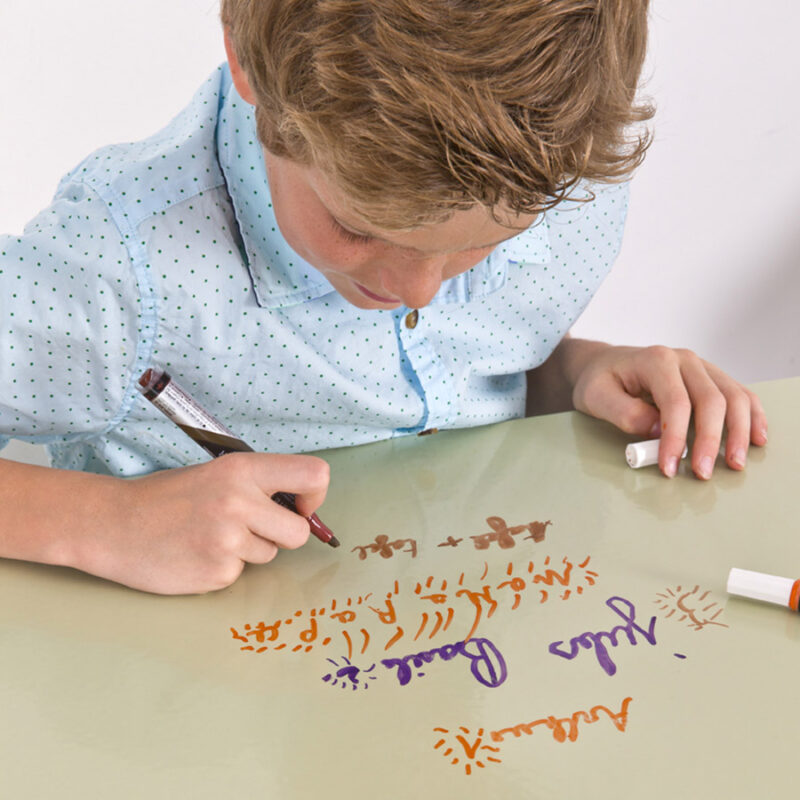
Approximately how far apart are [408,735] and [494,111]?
26 centimetres

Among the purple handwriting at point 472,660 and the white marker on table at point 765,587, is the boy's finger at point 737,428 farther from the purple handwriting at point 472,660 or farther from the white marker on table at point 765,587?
the purple handwriting at point 472,660

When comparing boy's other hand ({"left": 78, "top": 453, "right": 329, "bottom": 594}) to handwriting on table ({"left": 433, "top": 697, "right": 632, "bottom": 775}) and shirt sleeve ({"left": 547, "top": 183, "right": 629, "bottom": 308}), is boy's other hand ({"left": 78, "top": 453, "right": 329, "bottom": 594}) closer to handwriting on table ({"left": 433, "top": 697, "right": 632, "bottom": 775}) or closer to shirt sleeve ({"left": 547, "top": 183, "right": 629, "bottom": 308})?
handwriting on table ({"left": 433, "top": 697, "right": 632, "bottom": 775})

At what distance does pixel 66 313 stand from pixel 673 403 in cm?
39

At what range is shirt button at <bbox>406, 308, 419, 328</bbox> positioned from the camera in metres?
0.69

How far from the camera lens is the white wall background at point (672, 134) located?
1.07 metres

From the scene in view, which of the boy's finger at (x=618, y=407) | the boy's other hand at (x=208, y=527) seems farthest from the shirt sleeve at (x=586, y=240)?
the boy's other hand at (x=208, y=527)

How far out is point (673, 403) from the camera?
641 millimetres

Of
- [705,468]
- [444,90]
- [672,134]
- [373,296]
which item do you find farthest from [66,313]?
[672,134]

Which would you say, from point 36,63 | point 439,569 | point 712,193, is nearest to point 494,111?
point 439,569

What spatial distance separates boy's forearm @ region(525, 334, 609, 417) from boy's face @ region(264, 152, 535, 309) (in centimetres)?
28

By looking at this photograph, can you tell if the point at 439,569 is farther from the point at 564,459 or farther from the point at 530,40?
the point at 530,40

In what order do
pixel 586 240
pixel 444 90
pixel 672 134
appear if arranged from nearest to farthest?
1. pixel 444 90
2. pixel 586 240
3. pixel 672 134

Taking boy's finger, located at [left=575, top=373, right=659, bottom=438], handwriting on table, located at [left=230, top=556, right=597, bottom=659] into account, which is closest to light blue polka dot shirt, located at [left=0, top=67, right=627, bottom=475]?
boy's finger, located at [left=575, top=373, right=659, bottom=438]

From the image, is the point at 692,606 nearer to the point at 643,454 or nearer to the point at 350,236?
the point at 643,454
